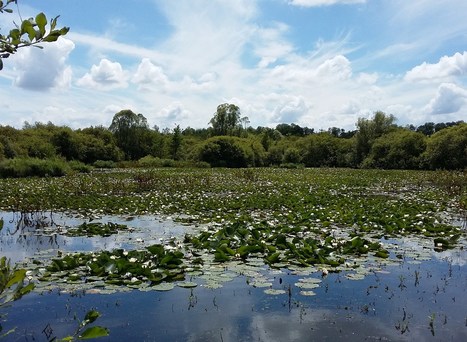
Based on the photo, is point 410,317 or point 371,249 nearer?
point 410,317

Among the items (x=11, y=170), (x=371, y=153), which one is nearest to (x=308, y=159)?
(x=371, y=153)

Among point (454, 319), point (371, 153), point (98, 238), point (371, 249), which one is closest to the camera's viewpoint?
point (454, 319)

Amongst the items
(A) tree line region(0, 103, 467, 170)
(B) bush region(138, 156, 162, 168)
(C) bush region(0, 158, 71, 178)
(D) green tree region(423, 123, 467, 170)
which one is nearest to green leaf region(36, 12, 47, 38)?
(C) bush region(0, 158, 71, 178)

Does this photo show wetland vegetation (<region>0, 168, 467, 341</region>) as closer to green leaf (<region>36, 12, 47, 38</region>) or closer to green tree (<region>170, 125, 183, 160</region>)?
green leaf (<region>36, 12, 47, 38</region>)

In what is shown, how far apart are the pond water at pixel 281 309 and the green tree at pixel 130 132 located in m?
51.3

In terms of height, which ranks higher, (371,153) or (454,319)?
(371,153)

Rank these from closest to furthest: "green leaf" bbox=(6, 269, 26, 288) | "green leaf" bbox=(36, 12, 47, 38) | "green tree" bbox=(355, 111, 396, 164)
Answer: "green leaf" bbox=(6, 269, 26, 288)
"green leaf" bbox=(36, 12, 47, 38)
"green tree" bbox=(355, 111, 396, 164)

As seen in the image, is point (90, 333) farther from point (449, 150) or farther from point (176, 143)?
point (176, 143)

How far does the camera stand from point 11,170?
85.4 ft

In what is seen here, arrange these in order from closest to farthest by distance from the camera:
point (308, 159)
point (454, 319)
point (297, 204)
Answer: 1. point (454, 319)
2. point (297, 204)
3. point (308, 159)

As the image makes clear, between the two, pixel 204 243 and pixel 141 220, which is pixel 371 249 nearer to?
pixel 204 243

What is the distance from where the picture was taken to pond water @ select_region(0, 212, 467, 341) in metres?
4.44

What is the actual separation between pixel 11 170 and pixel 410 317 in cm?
2647

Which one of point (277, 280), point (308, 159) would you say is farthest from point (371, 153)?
point (277, 280)
